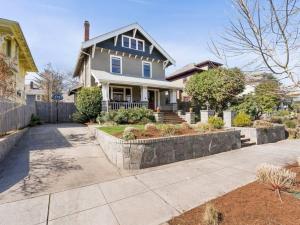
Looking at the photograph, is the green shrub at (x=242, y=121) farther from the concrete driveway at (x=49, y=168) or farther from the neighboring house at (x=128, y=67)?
the concrete driveway at (x=49, y=168)

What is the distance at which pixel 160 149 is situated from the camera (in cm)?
620

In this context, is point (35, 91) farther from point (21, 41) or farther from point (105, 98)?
point (105, 98)

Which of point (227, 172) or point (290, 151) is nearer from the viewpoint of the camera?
point (227, 172)

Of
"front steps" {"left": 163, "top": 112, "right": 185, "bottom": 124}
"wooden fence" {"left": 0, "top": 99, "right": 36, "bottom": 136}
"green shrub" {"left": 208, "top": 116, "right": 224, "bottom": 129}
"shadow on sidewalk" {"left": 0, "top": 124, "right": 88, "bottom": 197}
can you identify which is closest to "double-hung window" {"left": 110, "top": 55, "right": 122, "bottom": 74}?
"front steps" {"left": 163, "top": 112, "right": 185, "bottom": 124}

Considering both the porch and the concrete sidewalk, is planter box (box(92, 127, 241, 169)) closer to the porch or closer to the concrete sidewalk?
the concrete sidewalk

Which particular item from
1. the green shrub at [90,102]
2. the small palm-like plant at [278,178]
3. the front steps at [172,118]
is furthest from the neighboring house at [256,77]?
the green shrub at [90,102]

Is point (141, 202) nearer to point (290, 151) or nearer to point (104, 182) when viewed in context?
point (104, 182)

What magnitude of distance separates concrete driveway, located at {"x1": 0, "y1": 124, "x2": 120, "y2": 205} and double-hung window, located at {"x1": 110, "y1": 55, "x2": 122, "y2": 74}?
9.82 metres

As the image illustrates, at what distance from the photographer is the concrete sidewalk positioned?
126 inches

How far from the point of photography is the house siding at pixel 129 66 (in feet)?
52.0

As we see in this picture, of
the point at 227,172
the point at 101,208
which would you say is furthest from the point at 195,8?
the point at 101,208

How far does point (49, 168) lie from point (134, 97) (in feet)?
42.6

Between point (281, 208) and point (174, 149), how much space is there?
3598mm

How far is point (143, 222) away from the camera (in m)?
3.08
